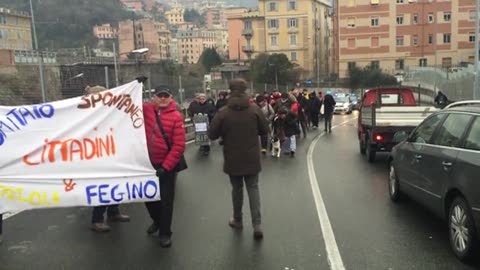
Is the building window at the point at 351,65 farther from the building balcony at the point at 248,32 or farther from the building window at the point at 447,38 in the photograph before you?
the building balcony at the point at 248,32

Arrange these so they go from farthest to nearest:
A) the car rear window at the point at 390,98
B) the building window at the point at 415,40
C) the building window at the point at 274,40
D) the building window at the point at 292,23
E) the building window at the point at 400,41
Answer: the building window at the point at 274,40 → the building window at the point at 292,23 → the building window at the point at 400,41 → the building window at the point at 415,40 → the car rear window at the point at 390,98

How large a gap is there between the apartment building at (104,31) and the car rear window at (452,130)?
12119 centimetres

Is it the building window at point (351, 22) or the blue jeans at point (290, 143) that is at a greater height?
the building window at point (351, 22)

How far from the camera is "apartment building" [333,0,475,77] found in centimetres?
8981

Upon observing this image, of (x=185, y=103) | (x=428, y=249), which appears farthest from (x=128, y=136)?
(x=185, y=103)

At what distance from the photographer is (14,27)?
93375mm

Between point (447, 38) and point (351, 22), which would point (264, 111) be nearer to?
point (351, 22)

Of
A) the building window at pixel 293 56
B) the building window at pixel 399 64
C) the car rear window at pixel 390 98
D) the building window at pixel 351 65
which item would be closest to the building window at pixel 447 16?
the building window at pixel 399 64

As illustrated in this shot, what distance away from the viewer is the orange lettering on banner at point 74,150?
242 inches

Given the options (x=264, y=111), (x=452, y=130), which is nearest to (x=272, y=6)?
(x=264, y=111)

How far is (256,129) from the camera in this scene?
6449 mm

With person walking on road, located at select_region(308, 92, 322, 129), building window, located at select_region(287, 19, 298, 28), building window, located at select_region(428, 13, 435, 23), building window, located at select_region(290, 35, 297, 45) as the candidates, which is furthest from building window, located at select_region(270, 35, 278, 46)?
person walking on road, located at select_region(308, 92, 322, 129)

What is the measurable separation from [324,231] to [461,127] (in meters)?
1.99

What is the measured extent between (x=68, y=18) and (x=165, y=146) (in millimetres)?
112665
